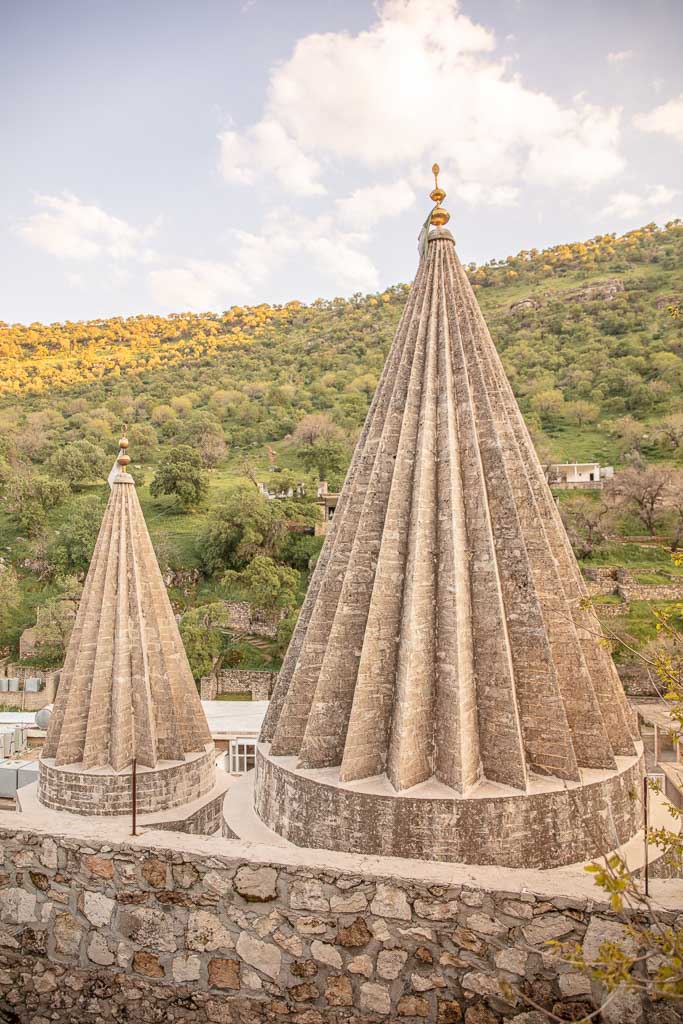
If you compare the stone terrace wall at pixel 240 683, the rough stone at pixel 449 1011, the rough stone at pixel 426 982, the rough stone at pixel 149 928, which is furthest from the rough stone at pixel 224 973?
the stone terrace wall at pixel 240 683

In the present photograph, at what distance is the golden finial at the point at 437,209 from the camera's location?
7762mm

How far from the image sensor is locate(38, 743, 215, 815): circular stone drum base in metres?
8.83

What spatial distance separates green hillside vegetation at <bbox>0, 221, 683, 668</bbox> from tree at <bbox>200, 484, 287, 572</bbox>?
111 mm

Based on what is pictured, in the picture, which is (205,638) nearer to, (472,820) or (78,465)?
(472,820)

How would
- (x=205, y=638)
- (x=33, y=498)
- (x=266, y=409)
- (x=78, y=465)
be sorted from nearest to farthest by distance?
(x=205, y=638) < (x=33, y=498) < (x=78, y=465) < (x=266, y=409)

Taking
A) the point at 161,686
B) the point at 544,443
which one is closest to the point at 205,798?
the point at 161,686

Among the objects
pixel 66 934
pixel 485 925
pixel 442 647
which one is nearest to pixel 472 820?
pixel 442 647

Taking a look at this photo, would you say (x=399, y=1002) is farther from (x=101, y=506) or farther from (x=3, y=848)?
(x=101, y=506)

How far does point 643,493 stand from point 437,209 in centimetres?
Result: 3478

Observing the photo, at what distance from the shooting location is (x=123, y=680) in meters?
9.41

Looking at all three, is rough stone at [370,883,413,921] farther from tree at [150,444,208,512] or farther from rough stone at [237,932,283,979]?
tree at [150,444,208,512]

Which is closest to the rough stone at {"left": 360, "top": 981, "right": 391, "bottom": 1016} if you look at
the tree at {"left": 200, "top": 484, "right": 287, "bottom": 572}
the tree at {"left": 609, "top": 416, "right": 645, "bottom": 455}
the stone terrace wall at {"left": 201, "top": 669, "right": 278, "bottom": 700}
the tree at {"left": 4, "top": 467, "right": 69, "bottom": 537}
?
the stone terrace wall at {"left": 201, "top": 669, "right": 278, "bottom": 700}

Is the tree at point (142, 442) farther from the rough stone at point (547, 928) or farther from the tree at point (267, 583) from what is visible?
the rough stone at point (547, 928)

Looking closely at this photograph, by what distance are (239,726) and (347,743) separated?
498 inches
